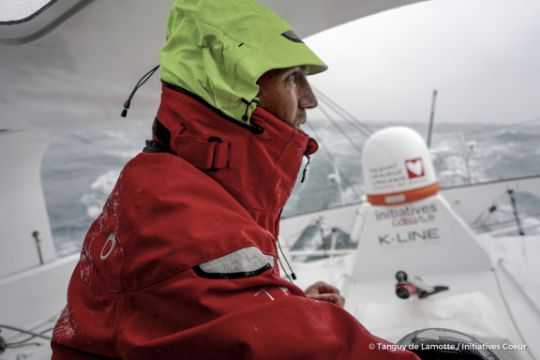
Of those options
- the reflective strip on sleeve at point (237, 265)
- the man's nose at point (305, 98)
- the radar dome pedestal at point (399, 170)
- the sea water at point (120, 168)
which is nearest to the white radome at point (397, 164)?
the radar dome pedestal at point (399, 170)

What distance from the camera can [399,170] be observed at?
260 cm

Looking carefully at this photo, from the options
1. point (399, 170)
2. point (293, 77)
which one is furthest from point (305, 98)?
point (399, 170)

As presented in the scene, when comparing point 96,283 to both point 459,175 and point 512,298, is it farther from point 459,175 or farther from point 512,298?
point 459,175

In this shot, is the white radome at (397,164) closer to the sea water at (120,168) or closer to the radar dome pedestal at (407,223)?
the radar dome pedestal at (407,223)

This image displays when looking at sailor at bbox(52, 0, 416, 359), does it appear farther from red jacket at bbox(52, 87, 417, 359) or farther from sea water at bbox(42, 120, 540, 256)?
sea water at bbox(42, 120, 540, 256)

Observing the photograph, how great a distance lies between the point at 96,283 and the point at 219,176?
34cm

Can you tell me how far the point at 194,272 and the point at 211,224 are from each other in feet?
0.29

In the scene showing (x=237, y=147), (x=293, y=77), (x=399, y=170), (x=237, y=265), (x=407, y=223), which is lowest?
(x=407, y=223)

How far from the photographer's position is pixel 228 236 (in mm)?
635

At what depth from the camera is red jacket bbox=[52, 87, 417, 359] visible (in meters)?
0.58

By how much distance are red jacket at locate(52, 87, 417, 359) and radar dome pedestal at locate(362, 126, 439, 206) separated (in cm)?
193

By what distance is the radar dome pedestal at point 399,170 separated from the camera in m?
2.55

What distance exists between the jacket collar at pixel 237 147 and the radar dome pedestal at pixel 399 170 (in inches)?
74.1

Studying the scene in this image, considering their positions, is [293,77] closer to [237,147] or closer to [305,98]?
[305,98]
